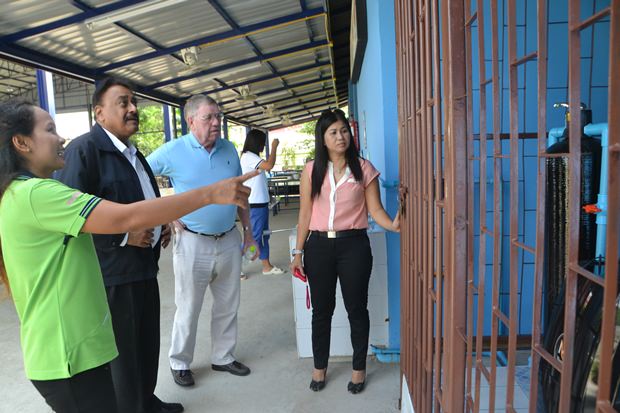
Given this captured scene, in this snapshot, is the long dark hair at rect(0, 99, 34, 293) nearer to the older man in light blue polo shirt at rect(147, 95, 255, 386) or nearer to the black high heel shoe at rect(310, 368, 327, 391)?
the older man in light blue polo shirt at rect(147, 95, 255, 386)

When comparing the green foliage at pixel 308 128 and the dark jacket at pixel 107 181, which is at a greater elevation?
the green foliage at pixel 308 128

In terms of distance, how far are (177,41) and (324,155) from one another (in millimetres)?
5829

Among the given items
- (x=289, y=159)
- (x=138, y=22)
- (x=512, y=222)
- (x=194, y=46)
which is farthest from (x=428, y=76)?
→ (x=289, y=159)

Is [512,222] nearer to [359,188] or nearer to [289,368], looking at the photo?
[359,188]

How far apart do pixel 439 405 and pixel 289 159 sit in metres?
25.0

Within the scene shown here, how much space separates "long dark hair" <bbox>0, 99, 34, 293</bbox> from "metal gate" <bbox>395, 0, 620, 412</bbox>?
52.0 inches

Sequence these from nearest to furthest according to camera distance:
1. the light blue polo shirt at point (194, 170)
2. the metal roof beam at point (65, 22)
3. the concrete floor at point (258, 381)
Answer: the concrete floor at point (258, 381), the light blue polo shirt at point (194, 170), the metal roof beam at point (65, 22)

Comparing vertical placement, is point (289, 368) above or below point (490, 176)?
below

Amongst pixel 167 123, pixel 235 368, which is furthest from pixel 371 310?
pixel 167 123

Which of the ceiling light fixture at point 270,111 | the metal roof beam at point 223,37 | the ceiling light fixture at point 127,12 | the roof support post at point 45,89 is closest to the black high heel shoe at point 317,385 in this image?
the ceiling light fixture at point 127,12

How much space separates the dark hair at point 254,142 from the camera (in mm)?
5203

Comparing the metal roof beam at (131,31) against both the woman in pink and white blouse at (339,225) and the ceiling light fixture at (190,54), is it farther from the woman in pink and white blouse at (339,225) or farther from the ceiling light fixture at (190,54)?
the woman in pink and white blouse at (339,225)

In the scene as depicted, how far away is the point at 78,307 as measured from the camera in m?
1.53

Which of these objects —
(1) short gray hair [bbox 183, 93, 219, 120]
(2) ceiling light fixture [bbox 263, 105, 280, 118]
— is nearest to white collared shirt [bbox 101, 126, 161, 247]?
(1) short gray hair [bbox 183, 93, 219, 120]
